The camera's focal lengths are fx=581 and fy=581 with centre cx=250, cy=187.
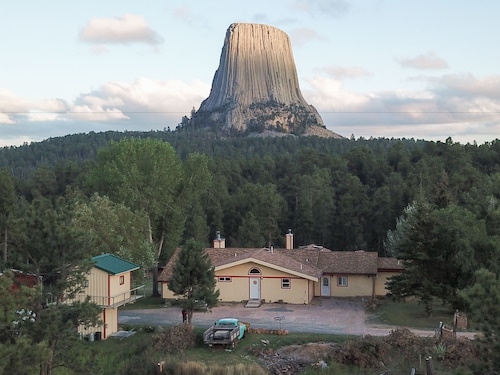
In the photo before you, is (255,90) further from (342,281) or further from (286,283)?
(286,283)

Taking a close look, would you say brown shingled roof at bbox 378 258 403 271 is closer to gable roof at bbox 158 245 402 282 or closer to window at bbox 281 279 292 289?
gable roof at bbox 158 245 402 282

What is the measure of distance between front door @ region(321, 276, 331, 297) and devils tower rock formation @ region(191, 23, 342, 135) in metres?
105

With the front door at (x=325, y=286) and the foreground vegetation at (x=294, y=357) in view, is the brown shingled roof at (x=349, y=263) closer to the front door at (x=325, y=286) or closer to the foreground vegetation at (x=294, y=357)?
the front door at (x=325, y=286)

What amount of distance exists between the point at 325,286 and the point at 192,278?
1209 cm

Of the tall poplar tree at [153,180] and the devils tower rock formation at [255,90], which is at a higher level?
the devils tower rock formation at [255,90]

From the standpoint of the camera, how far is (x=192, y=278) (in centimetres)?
2528

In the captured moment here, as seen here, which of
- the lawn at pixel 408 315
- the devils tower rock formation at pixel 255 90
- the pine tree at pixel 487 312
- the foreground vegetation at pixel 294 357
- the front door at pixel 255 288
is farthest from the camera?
the devils tower rock formation at pixel 255 90

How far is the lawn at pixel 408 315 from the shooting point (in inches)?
1075

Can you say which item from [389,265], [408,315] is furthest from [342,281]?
[408,315]

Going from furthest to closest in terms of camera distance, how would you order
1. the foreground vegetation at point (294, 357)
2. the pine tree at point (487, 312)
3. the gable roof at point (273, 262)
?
the gable roof at point (273, 262)
the foreground vegetation at point (294, 357)
the pine tree at point (487, 312)

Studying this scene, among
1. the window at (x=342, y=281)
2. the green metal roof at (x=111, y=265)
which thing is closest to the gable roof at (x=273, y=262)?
the window at (x=342, y=281)

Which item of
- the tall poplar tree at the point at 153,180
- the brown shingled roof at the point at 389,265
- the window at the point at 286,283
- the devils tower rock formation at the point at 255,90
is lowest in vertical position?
the window at the point at 286,283

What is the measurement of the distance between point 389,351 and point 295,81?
139945 millimetres

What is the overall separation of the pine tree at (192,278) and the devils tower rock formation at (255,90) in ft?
374
